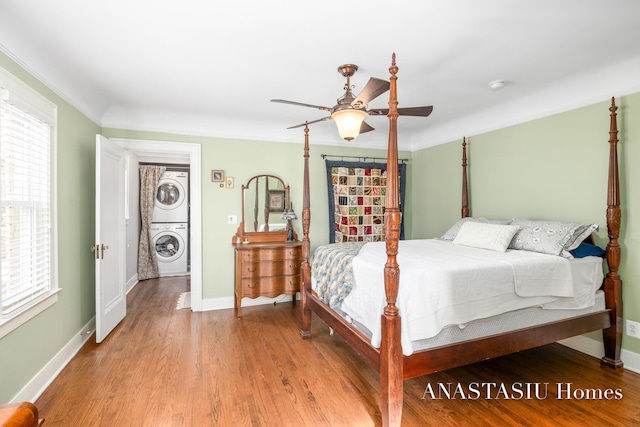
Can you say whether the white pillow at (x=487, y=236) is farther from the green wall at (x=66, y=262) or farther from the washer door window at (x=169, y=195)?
the washer door window at (x=169, y=195)

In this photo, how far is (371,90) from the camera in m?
2.06

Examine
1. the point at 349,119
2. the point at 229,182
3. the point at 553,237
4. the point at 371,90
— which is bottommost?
the point at 553,237

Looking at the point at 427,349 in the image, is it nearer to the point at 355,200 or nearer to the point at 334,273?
the point at 334,273

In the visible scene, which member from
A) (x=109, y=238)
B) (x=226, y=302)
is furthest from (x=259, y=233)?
(x=109, y=238)

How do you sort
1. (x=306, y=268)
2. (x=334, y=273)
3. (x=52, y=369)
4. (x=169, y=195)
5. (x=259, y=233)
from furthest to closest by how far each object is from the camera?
(x=169, y=195) < (x=259, y=233) < (x=306, y=268) < (x=334, y=273) < (x=52, y=369)

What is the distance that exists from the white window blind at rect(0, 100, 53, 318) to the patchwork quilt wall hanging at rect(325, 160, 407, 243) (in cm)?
307

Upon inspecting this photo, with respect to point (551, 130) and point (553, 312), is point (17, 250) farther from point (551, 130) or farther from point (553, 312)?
point (551, 130)

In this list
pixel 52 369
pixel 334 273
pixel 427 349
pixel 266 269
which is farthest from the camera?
pixel 266 269

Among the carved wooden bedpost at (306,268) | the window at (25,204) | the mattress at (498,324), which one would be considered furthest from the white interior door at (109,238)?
the mattress at (498,324)

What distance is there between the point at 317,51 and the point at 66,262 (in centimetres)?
267

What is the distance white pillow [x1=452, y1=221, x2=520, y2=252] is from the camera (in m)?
2.76

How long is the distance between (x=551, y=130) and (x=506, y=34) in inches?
57.9

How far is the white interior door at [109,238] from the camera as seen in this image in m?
3.01

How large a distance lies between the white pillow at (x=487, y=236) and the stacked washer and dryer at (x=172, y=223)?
4874 mm
